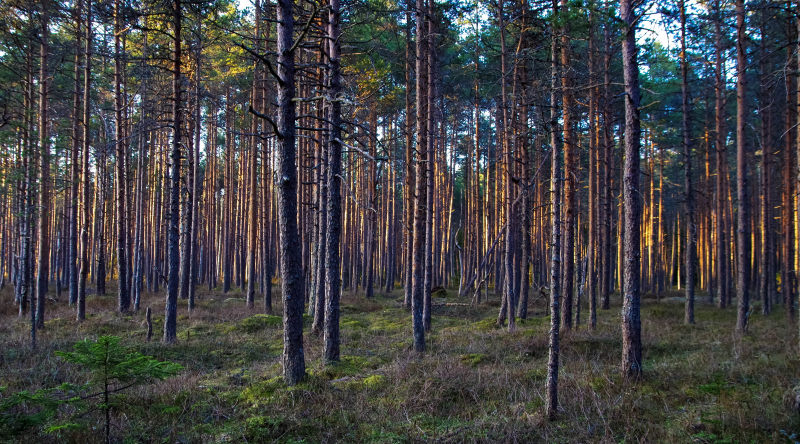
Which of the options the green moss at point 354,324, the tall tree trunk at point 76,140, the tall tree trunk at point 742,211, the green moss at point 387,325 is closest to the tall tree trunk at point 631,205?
the green moss at point 387,325

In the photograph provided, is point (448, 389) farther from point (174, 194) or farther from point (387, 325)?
point (174, 194)

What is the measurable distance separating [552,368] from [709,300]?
23093 millimetres

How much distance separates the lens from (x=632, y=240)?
26.7ft

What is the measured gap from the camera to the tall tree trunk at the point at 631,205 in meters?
7.93

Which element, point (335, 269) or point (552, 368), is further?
point (335, 269)

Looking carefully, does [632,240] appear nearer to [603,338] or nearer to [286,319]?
[603,338]

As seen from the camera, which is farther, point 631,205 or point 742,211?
point 742,211

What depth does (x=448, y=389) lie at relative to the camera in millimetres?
6895

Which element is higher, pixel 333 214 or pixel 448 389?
pixel 333 214

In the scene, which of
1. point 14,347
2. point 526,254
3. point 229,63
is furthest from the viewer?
point 229,63

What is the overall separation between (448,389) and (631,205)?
469cm

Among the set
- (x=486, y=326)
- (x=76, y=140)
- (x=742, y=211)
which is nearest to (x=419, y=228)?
(x=486, y=326)

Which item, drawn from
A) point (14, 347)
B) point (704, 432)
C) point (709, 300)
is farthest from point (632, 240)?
point (709, 300)

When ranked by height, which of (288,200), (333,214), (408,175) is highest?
(408,175)
